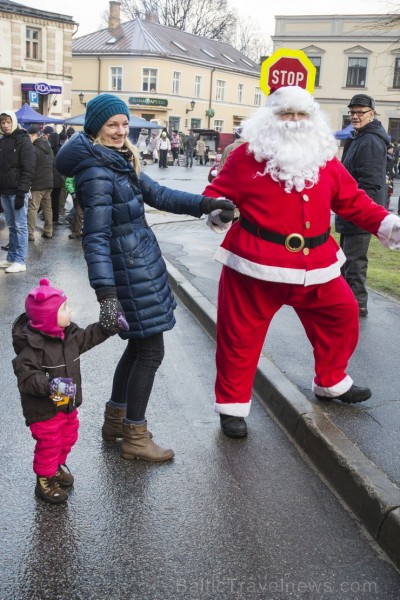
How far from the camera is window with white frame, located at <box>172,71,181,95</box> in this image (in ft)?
193

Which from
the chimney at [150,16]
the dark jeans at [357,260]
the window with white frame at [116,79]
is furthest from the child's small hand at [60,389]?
the chimney at [150,16]

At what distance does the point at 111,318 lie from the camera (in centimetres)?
336

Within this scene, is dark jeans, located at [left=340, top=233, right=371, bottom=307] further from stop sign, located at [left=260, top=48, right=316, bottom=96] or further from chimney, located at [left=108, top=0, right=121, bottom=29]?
chimney, located at [left=108, top=0, right=121, bottom=29]

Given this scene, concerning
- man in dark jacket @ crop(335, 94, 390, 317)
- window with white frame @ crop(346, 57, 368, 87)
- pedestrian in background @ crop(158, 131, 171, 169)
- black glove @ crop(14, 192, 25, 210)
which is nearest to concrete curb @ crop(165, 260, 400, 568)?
man in dark jacket @ crop(335, 94, 390, 317)

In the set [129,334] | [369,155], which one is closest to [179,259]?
[369,155]

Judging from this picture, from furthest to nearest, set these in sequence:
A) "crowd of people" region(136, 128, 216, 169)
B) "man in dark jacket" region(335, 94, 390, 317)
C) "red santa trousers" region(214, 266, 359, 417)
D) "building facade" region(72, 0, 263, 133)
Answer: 1. "building facade" region(72, 0, 263, 133)
2. "crowd of people" region(136, 128, 216, 169)
3. "man in dark jacket" region(335, 94, 390, 317)
4. "red santa trousers" region(214, 266, 359, 417)

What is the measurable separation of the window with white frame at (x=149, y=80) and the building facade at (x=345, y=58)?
10549 millimetres

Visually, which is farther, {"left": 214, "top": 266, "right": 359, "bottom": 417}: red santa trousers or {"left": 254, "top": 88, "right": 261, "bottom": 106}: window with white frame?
{"left": 254, "top": 88, "right": 261, "bottom": 106}: window with white frame

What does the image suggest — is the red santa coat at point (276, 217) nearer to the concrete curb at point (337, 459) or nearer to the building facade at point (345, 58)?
the concrete curb at point (337, 459)

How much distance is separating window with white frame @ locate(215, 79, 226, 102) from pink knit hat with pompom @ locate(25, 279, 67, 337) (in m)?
62.6

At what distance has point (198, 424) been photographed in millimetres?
4496

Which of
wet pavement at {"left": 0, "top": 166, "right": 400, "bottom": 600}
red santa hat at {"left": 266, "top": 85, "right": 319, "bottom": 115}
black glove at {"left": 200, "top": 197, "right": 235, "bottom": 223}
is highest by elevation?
red santa hat at {"left": 266, "top": 85, "right": 319, "bottom": 115}

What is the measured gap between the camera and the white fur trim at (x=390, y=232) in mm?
4184

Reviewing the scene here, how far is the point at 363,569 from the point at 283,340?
3.17m
